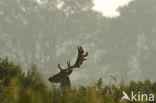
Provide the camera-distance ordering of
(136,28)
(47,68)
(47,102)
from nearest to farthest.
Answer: (47,102) → (47,68) → (136,28)

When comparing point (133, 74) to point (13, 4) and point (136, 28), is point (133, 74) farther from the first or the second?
point (13, 4)

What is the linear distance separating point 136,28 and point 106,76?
382 inches

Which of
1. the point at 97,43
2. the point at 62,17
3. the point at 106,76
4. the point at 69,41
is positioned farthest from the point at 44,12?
the point at 106,76

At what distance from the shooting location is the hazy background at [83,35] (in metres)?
51.7

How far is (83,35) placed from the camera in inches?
2233

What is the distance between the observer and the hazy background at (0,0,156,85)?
5172 cm

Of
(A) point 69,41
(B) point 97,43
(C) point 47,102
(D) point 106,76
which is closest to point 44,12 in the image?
(A) point 69,41

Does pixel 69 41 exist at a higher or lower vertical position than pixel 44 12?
lower

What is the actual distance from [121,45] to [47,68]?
12955mm

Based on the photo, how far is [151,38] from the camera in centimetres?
5456

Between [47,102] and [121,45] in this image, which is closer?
[47,102]

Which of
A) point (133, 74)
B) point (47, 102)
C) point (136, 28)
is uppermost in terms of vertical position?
point (136, 28)

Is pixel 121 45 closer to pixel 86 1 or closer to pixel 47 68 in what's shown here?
pixel 86 1

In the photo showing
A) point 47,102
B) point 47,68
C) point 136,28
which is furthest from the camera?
point 136,28
